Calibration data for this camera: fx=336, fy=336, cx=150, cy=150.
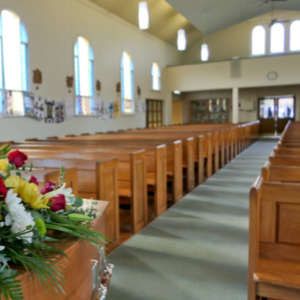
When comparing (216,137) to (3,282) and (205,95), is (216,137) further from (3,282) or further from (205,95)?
(205,95)

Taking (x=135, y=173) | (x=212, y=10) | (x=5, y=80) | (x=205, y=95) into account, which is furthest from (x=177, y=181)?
(x=205, y=95)

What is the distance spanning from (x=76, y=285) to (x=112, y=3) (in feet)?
33.4

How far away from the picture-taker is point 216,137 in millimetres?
6367

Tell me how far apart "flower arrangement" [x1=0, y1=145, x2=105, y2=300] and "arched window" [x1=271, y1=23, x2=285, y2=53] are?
15687mm

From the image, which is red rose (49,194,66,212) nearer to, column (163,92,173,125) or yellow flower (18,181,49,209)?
yellow flower (18,181,49,209)

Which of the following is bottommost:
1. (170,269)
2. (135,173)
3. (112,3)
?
(170,269)

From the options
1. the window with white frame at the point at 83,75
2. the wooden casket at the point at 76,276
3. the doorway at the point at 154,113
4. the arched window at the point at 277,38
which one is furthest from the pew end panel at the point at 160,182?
the arched window at the point at 277,38

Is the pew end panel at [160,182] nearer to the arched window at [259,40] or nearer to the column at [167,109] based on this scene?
the column at [167,109]

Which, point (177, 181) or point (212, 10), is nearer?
point (177, 181)

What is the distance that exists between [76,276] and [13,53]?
709cm

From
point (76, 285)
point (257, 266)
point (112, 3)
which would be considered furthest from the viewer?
point (112, 3)

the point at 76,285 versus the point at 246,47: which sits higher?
the point at 246,47

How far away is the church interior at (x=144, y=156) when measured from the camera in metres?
0.96

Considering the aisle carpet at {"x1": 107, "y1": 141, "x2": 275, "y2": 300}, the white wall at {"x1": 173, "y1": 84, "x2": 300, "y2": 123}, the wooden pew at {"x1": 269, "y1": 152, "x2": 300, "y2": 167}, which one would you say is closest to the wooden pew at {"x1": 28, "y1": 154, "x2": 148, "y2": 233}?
the aisle carpet at {"x1": 107, "y1": 141, "x2": 275, "y2": 300}
